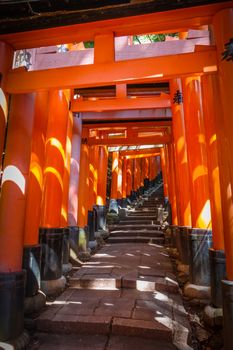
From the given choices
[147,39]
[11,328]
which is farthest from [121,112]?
[11,328]

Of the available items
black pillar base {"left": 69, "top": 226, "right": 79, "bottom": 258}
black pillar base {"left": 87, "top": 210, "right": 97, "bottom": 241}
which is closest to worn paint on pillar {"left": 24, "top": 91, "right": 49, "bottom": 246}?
black pillar base {"left": 69, "top": 226, "right": 79, "bottom": 258}

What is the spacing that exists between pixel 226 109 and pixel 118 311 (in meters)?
3.33

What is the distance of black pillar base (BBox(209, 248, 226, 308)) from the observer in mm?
3846

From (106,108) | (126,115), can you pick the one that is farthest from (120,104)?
(126,115)

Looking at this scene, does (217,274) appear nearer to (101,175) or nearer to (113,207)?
(101,175)

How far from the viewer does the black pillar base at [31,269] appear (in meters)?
4.35

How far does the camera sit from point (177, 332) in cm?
362

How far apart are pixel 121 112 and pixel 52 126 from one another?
11.9 ft

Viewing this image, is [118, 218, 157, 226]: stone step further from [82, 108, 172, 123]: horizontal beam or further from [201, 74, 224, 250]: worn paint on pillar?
[201, 74, 224, 250]: worn paint on pillar

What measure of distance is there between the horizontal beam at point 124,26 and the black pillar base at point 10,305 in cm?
307

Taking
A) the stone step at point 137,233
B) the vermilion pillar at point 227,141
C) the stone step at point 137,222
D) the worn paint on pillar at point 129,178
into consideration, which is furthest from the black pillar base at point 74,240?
the worn paint on pillar at point 129,178

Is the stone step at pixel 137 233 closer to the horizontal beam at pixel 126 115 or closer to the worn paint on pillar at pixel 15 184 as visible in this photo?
the horizontal beam at pixel 126 115

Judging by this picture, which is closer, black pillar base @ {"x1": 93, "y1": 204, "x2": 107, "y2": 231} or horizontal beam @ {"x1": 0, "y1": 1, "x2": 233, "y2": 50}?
horizontal beam @ {"x1": 0, "y1": 1, "x2": 233, "y2": 50}

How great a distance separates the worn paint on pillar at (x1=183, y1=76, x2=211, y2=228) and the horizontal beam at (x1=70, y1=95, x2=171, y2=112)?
1.14m
